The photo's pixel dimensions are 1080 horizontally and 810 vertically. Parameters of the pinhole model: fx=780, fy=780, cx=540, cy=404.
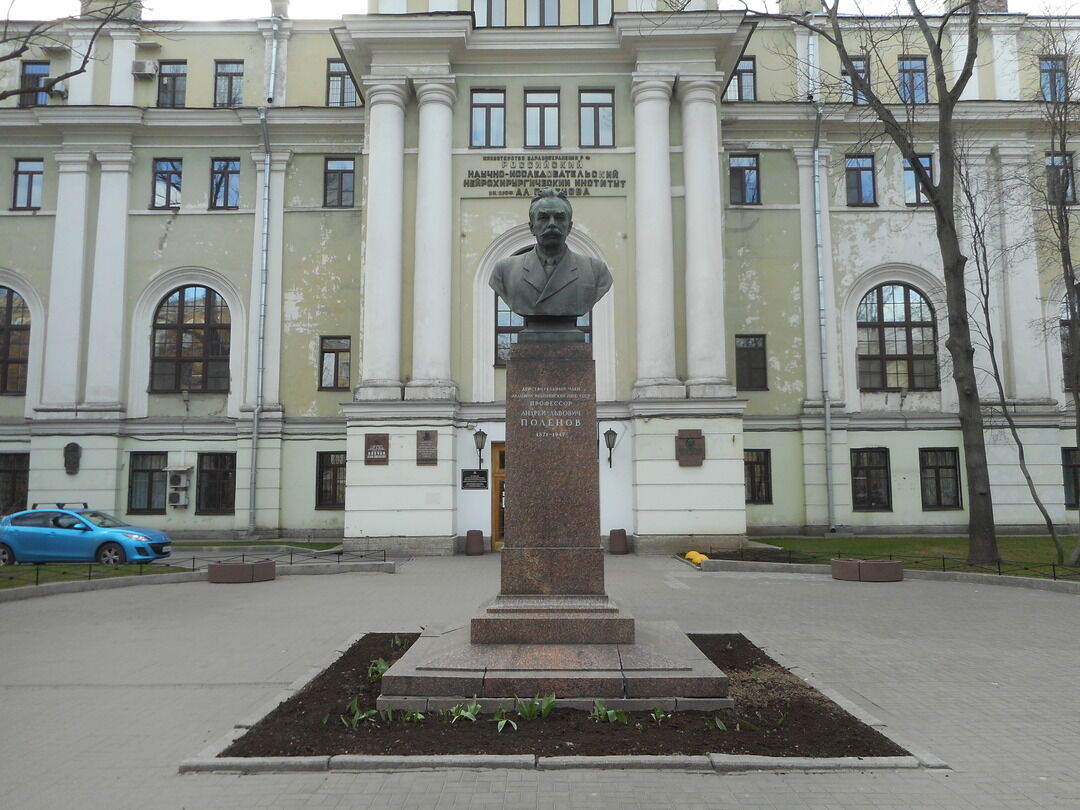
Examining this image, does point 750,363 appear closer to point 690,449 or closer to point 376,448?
point 690,449

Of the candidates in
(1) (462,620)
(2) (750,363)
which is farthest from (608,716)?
(2) (750,363)

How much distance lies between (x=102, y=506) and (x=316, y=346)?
8259 millimetres

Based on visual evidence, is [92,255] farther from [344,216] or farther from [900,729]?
[900,729]

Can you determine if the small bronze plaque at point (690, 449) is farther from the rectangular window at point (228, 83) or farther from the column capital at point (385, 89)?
the rectangular window at point (228, 83)

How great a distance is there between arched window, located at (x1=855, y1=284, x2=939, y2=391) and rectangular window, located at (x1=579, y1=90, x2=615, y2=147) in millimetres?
10569

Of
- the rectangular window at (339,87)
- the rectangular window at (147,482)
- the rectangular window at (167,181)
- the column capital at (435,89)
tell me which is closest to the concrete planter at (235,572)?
the rectangular window at (147,482)

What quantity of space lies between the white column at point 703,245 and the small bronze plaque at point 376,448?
813 cm

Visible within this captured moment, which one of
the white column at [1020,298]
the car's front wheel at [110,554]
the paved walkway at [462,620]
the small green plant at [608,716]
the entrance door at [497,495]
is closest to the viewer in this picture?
the paved walkway at [462,620]

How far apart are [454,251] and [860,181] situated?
14.3 meters

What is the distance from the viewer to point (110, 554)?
58.1ft

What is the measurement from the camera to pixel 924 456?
25.4m

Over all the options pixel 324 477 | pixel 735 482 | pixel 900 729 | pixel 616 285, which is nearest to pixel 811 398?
pixel 735 482

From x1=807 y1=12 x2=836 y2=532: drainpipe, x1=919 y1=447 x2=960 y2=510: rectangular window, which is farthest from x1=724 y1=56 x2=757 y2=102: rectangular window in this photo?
x1=919 y1=447 x2=960 y2=510: rectangular window

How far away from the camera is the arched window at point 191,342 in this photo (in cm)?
2591
